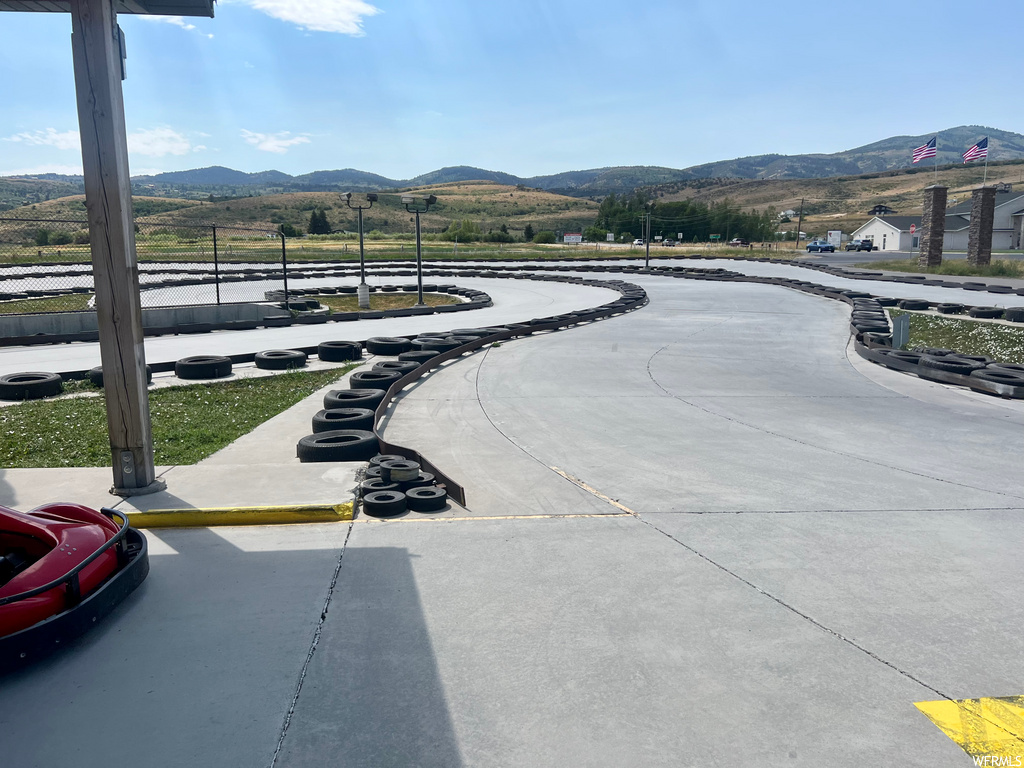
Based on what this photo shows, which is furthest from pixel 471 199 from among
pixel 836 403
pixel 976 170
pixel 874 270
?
pixel 836 403

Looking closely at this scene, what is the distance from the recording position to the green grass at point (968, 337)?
1566cm

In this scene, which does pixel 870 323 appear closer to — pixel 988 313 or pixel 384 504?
pixel 988 313

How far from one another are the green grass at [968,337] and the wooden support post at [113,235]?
51.8 feet

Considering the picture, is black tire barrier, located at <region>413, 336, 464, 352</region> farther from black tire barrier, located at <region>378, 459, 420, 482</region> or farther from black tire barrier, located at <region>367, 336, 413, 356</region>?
black tire barrier, located at <region>378, 459, 420, 482</region>

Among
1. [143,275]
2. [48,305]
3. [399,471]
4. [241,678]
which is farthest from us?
[143,275]

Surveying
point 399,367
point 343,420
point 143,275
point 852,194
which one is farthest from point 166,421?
point 852,194

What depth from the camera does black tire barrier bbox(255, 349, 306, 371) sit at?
43.6ft

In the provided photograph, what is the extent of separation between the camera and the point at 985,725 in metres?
3.29

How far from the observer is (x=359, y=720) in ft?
10.9

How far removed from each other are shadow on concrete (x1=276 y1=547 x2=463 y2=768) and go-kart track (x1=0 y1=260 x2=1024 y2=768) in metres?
0.01

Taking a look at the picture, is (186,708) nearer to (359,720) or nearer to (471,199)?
(359,720)

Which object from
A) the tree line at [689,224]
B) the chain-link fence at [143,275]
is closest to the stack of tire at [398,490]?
the chain-link fence at [143,275]

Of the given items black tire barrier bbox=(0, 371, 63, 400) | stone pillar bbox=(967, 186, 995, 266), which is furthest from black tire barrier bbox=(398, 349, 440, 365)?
stone pillar bbox=(967, 186, 995, 266)

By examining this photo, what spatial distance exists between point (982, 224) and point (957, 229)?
161ft
